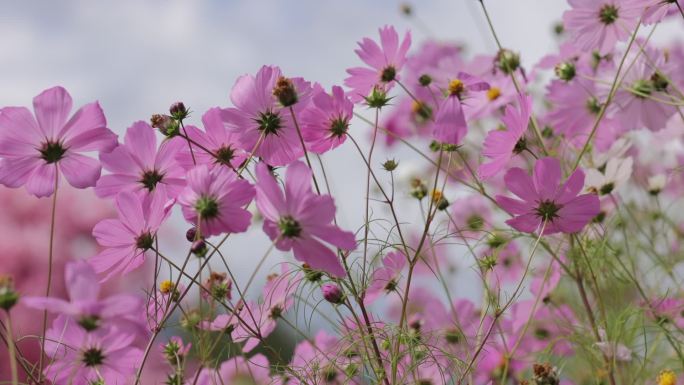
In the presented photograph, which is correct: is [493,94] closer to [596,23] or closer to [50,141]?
[596,23]

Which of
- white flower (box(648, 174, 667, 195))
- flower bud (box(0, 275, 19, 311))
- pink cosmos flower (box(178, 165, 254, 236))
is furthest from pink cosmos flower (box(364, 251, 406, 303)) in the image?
white flower (box(648, 174, 667, 195))

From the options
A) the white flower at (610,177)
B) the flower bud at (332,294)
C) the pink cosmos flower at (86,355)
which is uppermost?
the white flower at (610,177)

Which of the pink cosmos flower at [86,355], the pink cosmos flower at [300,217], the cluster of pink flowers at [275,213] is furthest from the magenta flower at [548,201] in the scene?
the pink cosmos flower at [86,355]

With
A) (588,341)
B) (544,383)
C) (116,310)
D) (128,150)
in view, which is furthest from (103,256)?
(588,341)

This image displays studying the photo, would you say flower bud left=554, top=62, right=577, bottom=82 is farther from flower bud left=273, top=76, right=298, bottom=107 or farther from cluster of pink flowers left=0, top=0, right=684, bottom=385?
flower bud left=273, top=76, right=298, bottom=107

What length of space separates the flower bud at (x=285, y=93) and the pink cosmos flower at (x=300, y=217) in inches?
1.9

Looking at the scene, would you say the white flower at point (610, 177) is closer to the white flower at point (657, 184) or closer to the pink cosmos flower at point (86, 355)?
the white flower at point (657, 184)

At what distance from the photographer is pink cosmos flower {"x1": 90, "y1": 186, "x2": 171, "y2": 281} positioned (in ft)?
1.65

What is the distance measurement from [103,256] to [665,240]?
0.72 m

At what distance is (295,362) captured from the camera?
0.70 meters

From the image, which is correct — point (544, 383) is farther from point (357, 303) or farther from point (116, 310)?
point (116, 310)

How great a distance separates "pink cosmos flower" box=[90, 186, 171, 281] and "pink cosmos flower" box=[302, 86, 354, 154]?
104 millimetres

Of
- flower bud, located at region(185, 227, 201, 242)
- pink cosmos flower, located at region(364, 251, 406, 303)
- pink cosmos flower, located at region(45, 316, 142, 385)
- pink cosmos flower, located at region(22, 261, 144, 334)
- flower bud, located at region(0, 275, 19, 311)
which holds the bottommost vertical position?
pink cosmos flower, located at region(22, 261, 144, 334)

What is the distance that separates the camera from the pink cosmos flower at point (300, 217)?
435 millimetres
